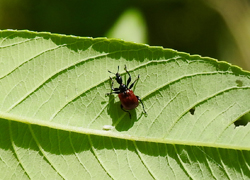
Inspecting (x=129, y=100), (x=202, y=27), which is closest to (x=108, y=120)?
(x=129, y=100)

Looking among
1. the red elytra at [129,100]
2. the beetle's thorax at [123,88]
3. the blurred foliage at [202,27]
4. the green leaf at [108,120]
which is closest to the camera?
the green leaf at [108,120]

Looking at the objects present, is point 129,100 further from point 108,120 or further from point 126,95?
point 108,120

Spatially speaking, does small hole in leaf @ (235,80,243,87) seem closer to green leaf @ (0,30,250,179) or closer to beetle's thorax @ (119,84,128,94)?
green leaf @ (0,30,250,179)

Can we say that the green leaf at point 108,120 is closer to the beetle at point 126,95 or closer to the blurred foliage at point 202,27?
the beetle at point 126,95

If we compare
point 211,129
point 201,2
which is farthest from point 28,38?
point 201,2

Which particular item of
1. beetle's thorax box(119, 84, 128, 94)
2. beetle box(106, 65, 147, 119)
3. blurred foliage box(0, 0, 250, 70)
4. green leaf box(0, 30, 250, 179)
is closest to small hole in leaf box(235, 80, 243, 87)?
green leaf box(0, 30, 250, 179)

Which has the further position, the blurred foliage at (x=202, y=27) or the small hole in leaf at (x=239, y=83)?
the blurred foliage at (x=202, y=27)

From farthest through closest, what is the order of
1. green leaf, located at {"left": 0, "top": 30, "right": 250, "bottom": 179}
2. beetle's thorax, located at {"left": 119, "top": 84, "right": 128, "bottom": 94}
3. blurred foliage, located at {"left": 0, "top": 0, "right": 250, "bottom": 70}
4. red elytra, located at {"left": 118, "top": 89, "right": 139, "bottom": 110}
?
blurred foliage, located at {"left": 0, "top": 0, "right": 250, "bottom": 70} → beetle's thorax, located at {"left": 119, "top": 84, "right": 128, "bottom": 94} → red elytra, located at {"left": 118, "top": 89, "right": 139, "bottom": 110} → green leaf, located at {"left": 0, "top": 30, "right": 250, "bottom": 179}

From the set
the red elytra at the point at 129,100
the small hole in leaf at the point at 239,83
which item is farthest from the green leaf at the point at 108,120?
the red elytra at the point at 129,100
